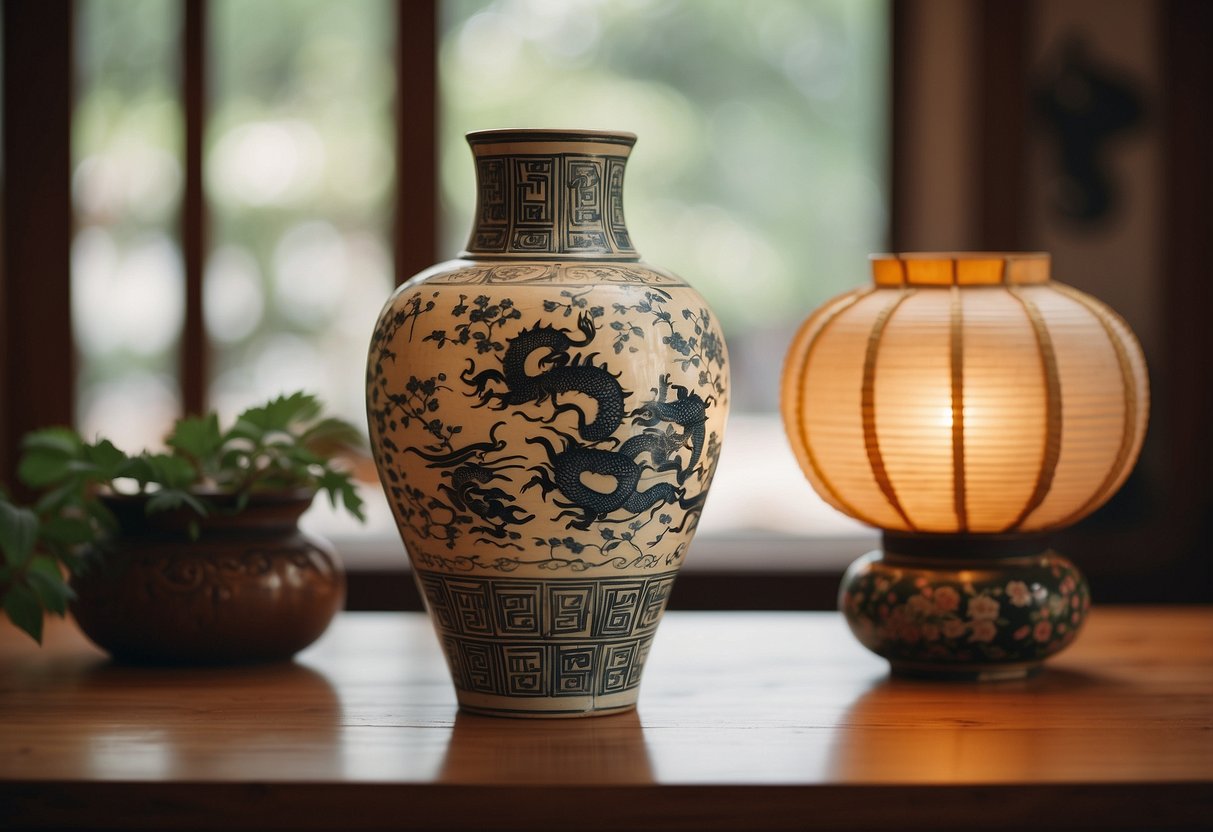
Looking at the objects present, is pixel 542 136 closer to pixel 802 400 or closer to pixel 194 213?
pixel 802 400

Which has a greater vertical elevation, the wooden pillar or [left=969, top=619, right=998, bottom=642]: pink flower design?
the wooden pillar

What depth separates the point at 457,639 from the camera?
102 cm

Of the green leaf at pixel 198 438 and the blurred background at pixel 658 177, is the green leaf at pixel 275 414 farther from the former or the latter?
the blurred background at pixel 658 177

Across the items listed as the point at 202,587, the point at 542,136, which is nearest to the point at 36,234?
the point at 202,587

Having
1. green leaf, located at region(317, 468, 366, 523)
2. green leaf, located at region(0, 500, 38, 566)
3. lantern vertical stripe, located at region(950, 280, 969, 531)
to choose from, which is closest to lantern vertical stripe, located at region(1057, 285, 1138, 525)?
lantern vertical stripe, located at region(950, 280, 969, 531)

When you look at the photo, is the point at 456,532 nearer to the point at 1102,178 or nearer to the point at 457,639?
the point at 457,639

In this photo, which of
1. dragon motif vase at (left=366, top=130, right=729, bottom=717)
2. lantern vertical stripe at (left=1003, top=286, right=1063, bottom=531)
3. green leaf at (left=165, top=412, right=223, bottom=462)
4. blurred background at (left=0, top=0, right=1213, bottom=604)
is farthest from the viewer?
blurred background at (left=0, top=0, right=1213, bottom=604)

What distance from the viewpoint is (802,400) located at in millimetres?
1143

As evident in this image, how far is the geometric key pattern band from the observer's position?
38.8 inches

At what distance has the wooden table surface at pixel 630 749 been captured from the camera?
0.83 metres

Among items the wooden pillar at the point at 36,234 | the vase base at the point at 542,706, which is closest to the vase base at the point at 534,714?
the vase base at the point at 542,706

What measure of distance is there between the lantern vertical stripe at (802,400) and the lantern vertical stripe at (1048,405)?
0.14 meters

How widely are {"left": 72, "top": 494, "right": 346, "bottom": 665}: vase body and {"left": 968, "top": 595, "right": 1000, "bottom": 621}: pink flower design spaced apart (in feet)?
1.73

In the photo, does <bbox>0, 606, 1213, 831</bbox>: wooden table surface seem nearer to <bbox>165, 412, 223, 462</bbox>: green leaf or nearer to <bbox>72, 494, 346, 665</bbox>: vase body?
<bbox>72, 494, 346, 665</bbox>: vase body
